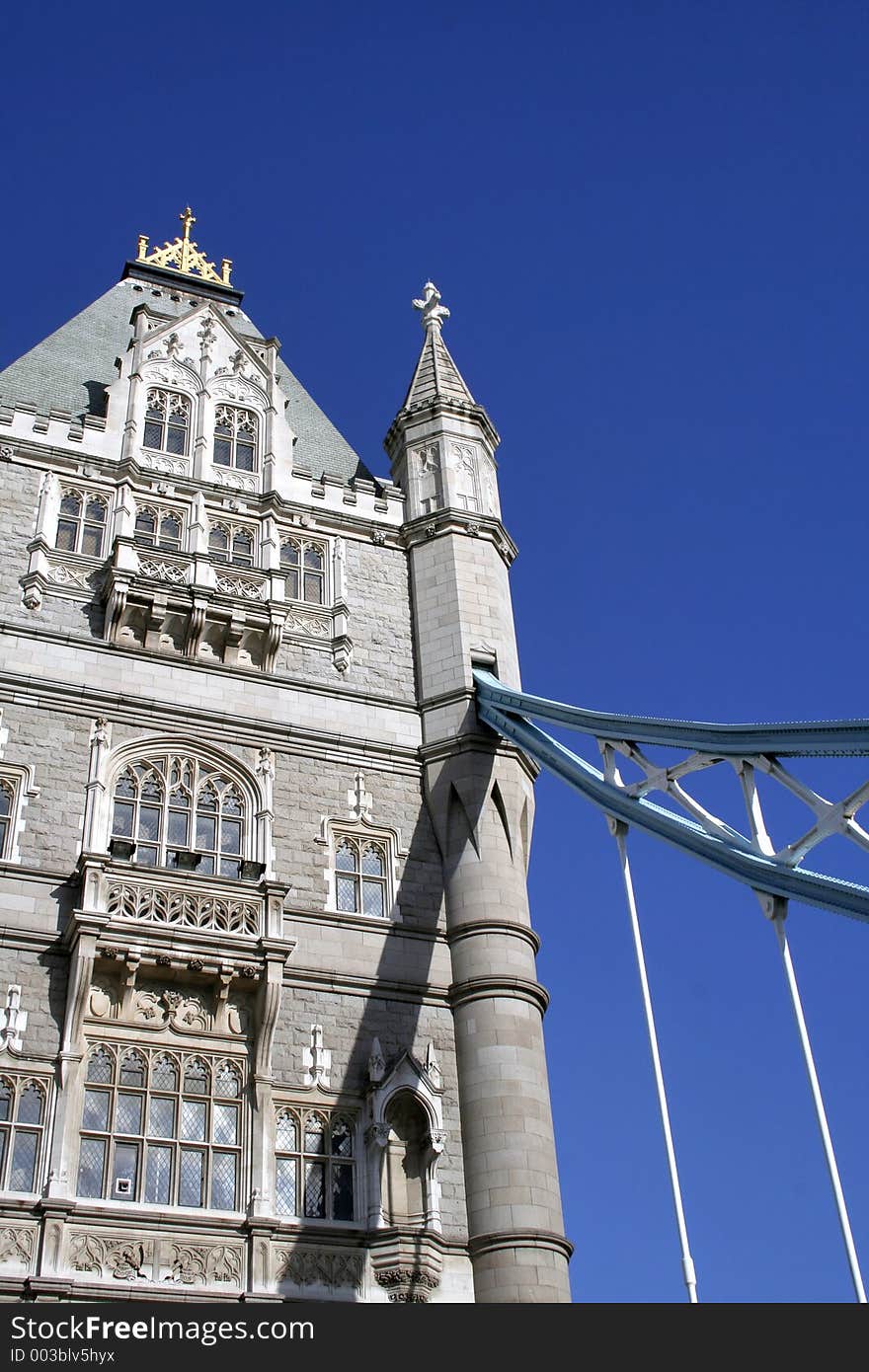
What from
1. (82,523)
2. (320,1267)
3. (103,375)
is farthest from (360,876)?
(103,375)

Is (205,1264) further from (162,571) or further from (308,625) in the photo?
(162,571)

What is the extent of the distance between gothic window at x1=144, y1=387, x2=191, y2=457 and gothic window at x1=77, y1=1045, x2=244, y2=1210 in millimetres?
10057

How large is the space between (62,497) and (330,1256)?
11100mm

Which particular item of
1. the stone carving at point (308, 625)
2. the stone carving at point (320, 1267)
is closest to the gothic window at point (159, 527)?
the stone carving at point (308, 625)

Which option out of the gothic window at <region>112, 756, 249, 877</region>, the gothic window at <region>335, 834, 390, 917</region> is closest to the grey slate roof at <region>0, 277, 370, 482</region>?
the gothic window at <region>112, 756, 249, 877</region>

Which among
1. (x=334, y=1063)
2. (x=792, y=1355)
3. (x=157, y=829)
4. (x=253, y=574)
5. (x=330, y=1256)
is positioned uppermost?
(x=253, y=574)

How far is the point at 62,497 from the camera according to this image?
71.9 ft

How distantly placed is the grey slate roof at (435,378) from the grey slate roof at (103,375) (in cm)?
156

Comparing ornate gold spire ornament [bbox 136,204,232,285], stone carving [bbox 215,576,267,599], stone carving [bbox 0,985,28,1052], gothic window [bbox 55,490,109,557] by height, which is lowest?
stone carving [bbox 0,985,28,1052]

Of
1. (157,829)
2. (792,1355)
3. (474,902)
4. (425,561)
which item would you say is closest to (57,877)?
(157,829)

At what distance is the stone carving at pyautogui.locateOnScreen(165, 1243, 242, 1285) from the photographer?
15781 mm

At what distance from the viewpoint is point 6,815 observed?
18.3 meters

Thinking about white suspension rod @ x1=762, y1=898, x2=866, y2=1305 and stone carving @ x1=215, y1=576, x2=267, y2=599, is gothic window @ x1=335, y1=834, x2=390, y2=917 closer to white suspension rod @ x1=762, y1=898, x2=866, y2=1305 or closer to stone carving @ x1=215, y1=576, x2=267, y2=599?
stone carving @ x1=215, y1=576, x2=267, y2=599

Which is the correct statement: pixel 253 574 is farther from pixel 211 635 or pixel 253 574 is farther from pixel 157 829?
pixel 157 829
